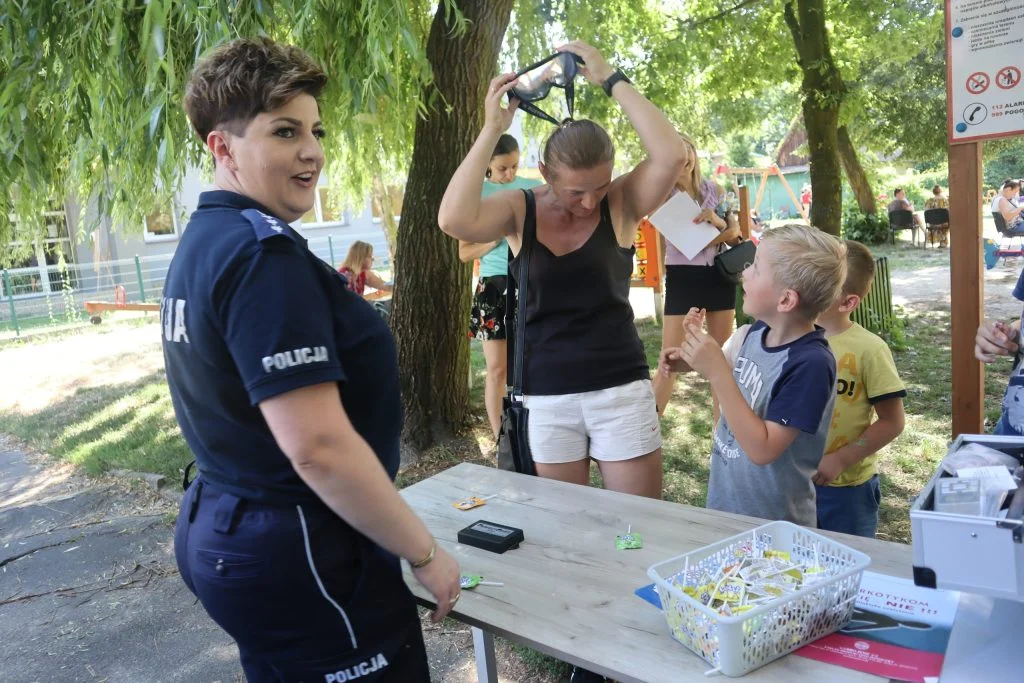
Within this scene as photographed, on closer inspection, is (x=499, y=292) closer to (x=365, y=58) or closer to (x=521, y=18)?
(x=365, y=58)

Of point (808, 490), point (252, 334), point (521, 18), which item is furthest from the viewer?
point (521, 18)

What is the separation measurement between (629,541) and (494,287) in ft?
9.63

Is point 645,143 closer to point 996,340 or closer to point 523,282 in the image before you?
point 523,282

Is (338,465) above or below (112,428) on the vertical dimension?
above

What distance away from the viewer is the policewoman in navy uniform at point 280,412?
4.09ft

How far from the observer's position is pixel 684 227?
455cm

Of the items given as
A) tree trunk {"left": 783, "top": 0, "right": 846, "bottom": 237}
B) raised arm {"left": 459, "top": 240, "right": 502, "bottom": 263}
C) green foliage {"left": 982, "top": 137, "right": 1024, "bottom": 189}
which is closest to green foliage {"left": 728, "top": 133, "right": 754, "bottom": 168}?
green foliage {"left": 982, "top": 137, "right": 1024, "bottom": 189}

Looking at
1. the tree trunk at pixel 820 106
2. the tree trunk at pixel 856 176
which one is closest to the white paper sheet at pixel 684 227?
the tree trunk at pixel 820 106

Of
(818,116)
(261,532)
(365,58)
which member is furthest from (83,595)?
(818,116)

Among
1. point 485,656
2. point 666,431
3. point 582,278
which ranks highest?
point 582,278

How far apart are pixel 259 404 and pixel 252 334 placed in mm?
110

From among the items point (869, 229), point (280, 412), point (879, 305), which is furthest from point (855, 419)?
point (869, 229)

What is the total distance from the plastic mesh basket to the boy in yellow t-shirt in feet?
3.51

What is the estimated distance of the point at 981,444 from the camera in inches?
53.5
